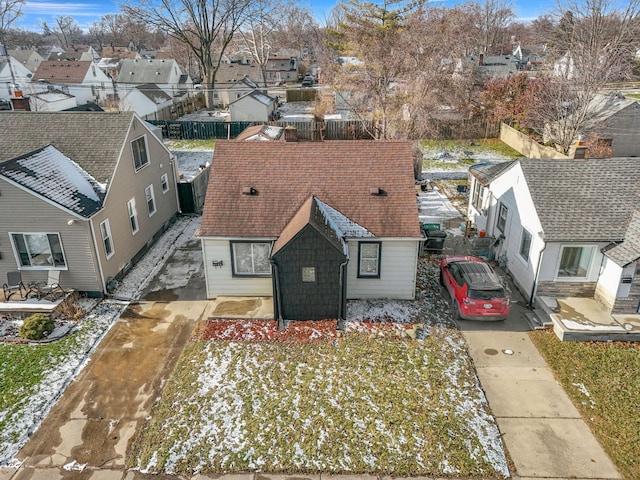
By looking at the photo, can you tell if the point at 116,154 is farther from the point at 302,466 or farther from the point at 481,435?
the point at 481,435

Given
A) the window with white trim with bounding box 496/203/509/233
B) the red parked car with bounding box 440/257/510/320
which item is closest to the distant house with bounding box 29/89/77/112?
the window with white trim with bounding box 496/203/509/233

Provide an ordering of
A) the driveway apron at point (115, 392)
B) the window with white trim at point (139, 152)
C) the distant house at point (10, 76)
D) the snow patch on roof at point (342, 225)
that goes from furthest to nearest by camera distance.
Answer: the distant house at point (10, 76), the window with white trim at point (139, 152), the snow patch on roof at point (342, 225), the driveway apron at point (115, 392)

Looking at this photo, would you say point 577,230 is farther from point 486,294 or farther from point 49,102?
point 49,102

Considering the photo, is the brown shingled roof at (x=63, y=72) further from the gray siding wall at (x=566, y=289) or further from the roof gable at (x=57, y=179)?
the gray siding wall at (x=566, y=289)

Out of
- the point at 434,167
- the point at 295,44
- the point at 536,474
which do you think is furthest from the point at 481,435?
the point at 295,44

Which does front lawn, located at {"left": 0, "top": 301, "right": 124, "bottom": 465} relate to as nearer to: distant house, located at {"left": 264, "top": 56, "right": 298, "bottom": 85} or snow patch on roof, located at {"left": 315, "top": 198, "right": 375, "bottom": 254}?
snow patch on roof, located at {"left": 315, "top": 198, "right": 375, "bottom": 254}

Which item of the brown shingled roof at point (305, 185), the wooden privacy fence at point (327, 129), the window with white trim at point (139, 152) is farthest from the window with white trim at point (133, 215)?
the wooden privacy fence at point (327, 129)

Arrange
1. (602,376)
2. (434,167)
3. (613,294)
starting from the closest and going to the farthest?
1. (602,376)
2. (613,294)
3. (434,167)
